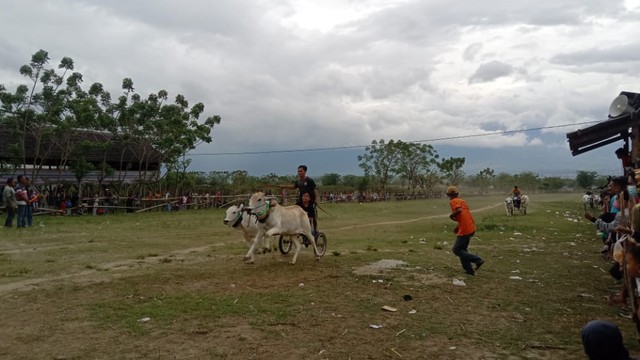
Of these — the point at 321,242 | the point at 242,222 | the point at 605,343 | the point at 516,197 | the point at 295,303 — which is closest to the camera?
the point at 605,343

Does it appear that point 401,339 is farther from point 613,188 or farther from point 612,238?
point 612,238

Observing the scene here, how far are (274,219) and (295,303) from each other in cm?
319

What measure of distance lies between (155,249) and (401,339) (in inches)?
348

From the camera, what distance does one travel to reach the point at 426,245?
46.1 feet

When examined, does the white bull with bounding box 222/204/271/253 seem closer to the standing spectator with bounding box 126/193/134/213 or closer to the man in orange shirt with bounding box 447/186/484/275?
the man in orange shirt with bounding box 447/186/484/275

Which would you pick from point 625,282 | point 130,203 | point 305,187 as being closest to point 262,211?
point 305,187

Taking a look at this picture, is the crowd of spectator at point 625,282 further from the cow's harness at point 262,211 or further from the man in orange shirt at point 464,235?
the cow's harness at point 262,211

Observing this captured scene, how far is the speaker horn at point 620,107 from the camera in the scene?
1039 centimetres

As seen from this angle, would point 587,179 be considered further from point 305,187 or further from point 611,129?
point 305,187

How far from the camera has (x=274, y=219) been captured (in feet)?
32.7

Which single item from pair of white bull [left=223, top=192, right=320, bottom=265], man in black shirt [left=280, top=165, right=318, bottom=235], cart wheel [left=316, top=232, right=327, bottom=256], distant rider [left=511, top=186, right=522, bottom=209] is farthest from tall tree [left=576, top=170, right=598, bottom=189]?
pair of white bull [left=223, top=192, right=320, bottom=265]

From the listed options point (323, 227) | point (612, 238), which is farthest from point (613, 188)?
point (323, 227)

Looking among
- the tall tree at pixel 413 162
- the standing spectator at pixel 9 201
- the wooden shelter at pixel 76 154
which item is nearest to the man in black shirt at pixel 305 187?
the standing spectator at pixel 9 201

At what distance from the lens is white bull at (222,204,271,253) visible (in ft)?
37.2
